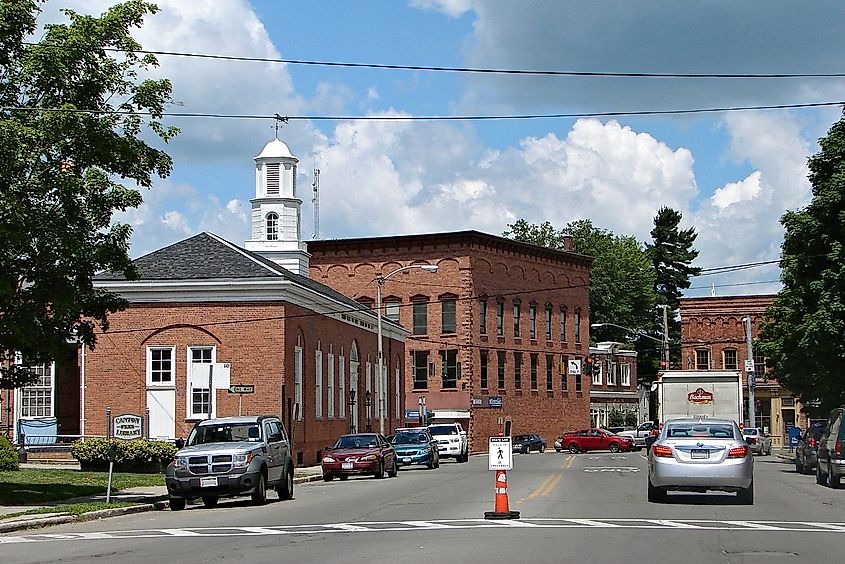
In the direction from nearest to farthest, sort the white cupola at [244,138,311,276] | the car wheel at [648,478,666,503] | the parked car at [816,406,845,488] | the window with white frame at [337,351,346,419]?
the car wheel at [648,478,666,503], the parked car at [816,406,845,488], the window with white frame at [337,351,346,419], the white cupola at [244,138,311,276]

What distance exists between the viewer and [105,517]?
2361cm

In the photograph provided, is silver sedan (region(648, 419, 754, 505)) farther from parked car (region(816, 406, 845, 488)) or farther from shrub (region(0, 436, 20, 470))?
shrub (region(0, 436, 20, 470))

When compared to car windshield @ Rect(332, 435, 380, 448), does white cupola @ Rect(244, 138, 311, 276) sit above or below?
above

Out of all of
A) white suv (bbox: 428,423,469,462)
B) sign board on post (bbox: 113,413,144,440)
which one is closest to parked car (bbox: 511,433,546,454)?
white suv (bbox: 428,423,469,462)

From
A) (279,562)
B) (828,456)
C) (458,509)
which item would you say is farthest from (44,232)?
(828,456)

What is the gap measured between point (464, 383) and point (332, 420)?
25.0 metres

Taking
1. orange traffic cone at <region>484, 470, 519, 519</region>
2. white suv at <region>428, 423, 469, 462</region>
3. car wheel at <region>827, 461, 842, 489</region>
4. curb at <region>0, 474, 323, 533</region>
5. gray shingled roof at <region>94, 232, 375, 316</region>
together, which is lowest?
white suv at <region>428, 423, 469, 462</region>

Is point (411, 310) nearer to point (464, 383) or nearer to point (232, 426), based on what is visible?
point (464, 383)

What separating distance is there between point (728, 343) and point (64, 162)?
72.1 meters

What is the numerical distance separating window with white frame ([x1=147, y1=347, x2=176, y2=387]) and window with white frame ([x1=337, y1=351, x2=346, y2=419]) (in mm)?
10083

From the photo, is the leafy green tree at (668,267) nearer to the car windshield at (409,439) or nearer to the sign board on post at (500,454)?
the car windshield at (409,439)

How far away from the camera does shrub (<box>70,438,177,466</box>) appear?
118 feet

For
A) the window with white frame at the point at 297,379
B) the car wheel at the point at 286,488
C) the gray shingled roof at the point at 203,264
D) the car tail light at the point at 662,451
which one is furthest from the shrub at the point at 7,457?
the car tail light at the point at 662,451

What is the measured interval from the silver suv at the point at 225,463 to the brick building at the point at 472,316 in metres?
52.5
